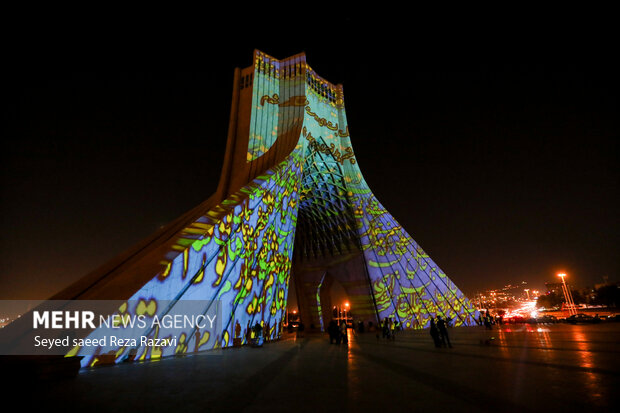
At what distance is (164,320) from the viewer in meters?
6.63

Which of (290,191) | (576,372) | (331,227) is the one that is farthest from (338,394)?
(331,227)

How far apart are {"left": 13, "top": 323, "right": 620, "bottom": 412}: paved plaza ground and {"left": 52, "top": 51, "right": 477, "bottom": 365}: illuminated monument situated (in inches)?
76.4

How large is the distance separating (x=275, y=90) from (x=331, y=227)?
926 centimetres

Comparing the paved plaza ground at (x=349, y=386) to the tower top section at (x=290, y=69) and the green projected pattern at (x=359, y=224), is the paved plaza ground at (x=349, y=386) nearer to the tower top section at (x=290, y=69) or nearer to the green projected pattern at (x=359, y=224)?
the green projected pattern at (x=359, y=224)

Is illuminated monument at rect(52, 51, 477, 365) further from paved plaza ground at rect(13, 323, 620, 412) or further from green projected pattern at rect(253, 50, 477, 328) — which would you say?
paved plaza ground at rect(13, 323, 620, 412)

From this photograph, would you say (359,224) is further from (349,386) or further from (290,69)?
(349,386)

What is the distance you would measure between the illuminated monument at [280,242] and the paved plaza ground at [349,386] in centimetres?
194

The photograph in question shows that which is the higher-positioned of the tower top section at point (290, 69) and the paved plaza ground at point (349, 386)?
the tower top section at point (290, 69)

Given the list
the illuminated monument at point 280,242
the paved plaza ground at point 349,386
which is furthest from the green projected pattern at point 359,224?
the paved plaza ground at point 349,386

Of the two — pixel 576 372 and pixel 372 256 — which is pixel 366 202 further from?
pixel 576 372

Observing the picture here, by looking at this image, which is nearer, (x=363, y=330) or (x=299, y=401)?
(x=299, y=401)

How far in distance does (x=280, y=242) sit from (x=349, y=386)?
341 inches

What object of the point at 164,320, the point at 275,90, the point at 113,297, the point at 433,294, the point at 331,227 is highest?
the point at 275,90

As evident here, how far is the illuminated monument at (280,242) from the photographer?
23.9 feet
